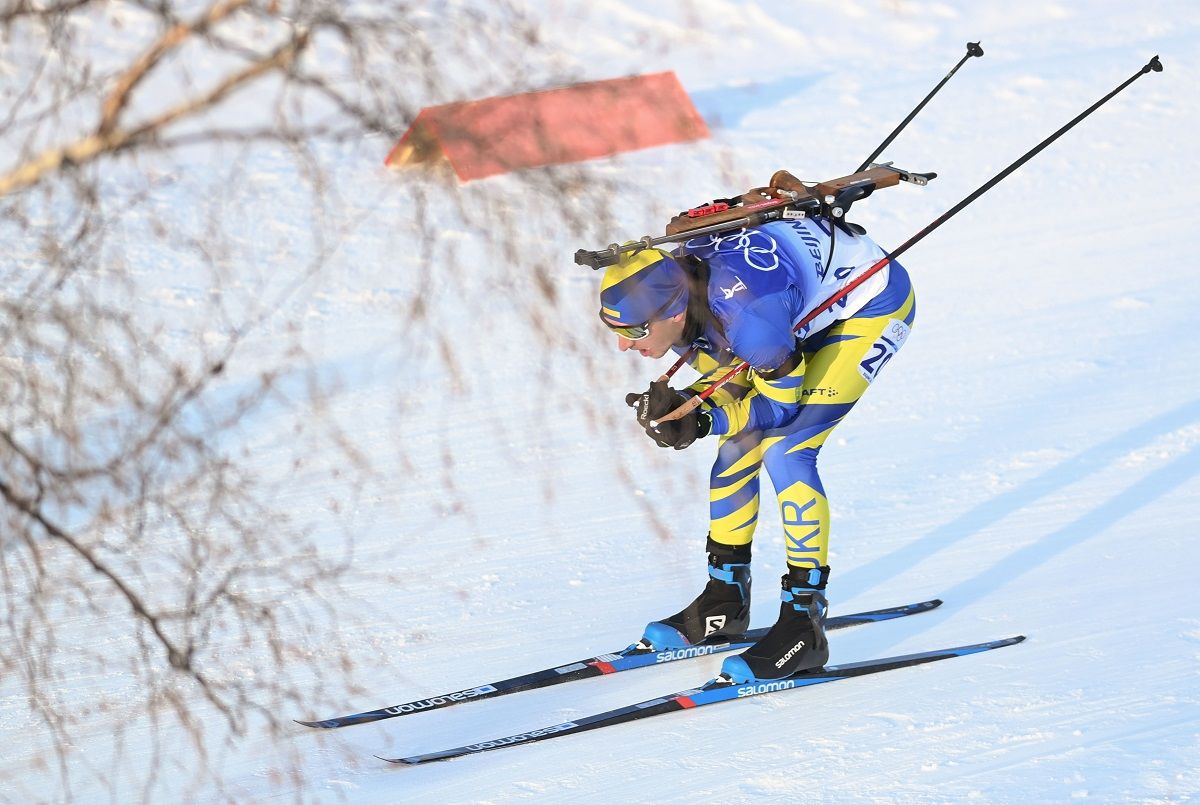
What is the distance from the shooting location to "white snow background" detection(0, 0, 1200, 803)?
4.24 meters

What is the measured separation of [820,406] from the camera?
452 centimetres

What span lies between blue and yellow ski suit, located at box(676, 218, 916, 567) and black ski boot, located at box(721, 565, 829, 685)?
0.23 ft

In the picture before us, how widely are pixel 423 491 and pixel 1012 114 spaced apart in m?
6.50

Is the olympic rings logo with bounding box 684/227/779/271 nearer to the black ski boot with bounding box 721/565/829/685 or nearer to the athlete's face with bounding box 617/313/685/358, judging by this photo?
the athlete's face with bounding box 617/313/685/358

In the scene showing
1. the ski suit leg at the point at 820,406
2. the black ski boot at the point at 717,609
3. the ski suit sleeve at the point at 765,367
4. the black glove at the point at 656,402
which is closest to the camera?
the ski suit sleeve at the point at 765,367

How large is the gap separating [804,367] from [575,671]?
1.25m

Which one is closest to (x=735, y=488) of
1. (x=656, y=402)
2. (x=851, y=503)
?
(x=656, y=402)

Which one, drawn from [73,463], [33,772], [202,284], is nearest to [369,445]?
[202,284]

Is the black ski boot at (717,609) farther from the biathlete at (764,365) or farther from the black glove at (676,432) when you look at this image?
the black glove at (676,432)

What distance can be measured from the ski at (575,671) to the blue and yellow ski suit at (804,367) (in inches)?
20.0

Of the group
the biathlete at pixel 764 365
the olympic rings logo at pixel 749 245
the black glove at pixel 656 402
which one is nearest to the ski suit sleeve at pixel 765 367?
the biathlete at pixel 764 365

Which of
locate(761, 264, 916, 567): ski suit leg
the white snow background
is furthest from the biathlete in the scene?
the white snow background

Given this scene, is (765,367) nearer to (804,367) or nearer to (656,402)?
(656,402)

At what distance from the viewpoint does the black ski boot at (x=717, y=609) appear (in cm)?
488
